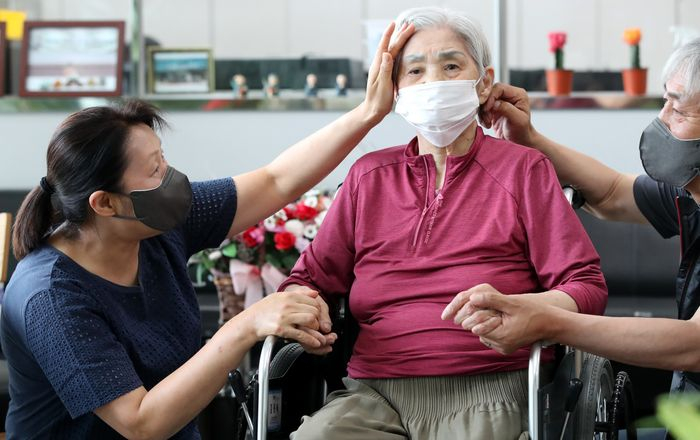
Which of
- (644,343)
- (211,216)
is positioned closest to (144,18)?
(211,216)

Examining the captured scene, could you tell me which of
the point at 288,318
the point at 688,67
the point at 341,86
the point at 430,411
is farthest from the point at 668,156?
the point at 341,86

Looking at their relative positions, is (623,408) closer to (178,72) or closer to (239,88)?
(239,88)

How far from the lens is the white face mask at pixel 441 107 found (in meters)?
2.02

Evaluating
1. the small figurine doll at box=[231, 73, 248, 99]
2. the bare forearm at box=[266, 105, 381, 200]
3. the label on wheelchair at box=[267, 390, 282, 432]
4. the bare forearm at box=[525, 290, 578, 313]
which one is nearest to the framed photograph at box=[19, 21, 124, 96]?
the small figurine doll at box=[231, 73, 248, 99]

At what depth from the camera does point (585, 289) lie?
6.07 ft

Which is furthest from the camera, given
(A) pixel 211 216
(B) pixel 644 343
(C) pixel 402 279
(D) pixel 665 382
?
(D) pixel 665 382

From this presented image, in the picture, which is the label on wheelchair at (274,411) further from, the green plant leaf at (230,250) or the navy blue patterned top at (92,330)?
the green plant leaf at (230,250)

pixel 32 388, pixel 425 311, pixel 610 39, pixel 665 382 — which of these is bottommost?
pixel 665 382

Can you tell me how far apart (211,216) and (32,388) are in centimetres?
53

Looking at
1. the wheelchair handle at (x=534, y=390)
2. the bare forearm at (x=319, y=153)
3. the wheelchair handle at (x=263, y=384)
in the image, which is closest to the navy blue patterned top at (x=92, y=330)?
the bare forearm at (x=319, y=153)

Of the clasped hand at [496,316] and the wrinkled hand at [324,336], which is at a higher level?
the clasped hand at [496,316]

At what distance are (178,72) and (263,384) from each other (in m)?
3.14

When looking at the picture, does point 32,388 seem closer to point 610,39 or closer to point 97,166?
point 97,166

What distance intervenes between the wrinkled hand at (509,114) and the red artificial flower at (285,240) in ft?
3.50
